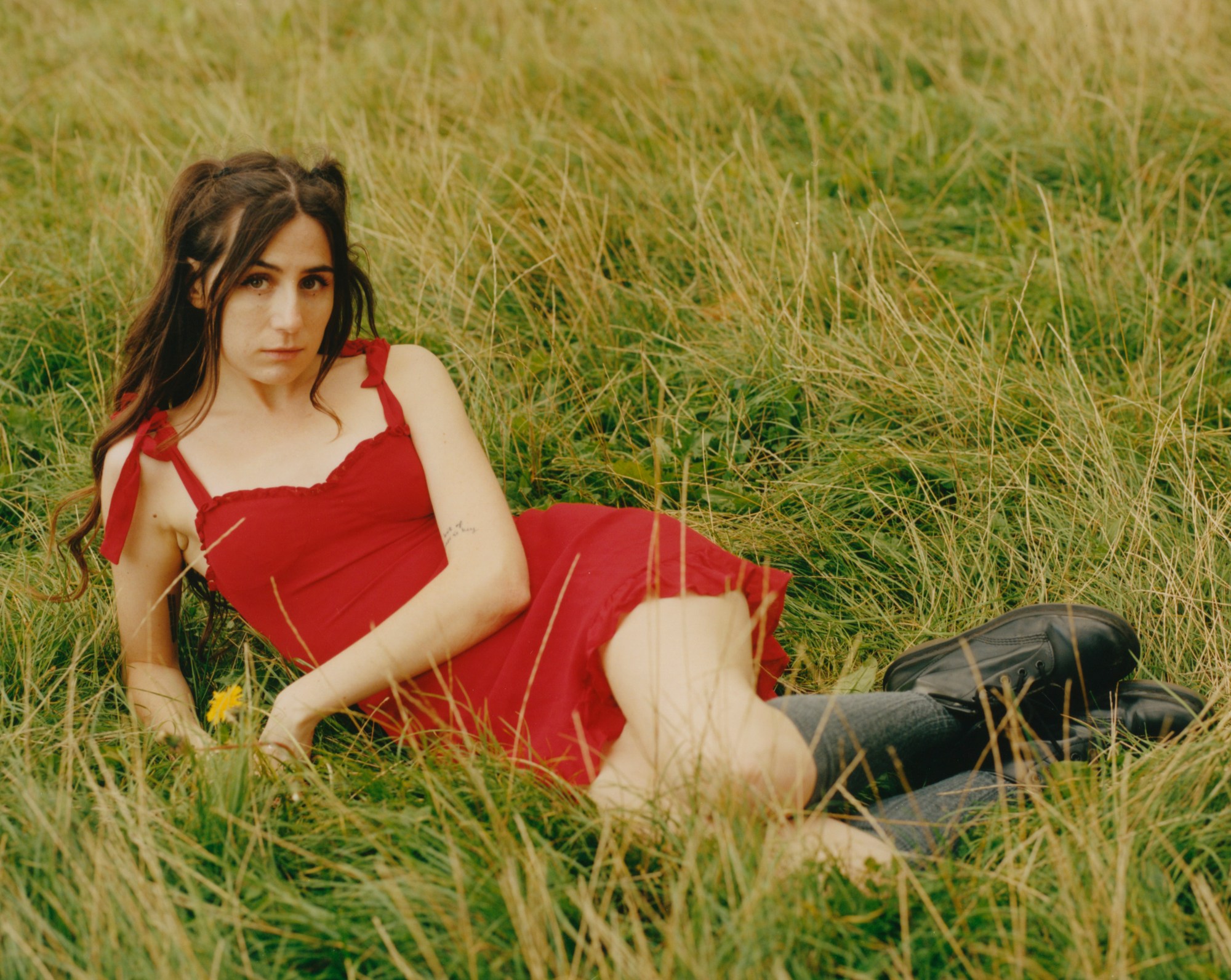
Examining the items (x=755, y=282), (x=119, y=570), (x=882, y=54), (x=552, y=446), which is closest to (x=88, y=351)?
(x=119, y=570)

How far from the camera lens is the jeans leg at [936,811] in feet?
5.88

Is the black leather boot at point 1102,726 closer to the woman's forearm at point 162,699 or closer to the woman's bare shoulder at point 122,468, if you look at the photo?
the woman's forearm at point 162,699

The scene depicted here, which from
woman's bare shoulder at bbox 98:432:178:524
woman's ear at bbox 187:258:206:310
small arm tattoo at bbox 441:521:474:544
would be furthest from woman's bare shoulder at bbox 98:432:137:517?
small arm tattoo at bbox 441:521:474:544

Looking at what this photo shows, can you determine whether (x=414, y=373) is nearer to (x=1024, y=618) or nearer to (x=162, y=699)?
(x=162, y=699)

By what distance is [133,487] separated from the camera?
2160 millimetres

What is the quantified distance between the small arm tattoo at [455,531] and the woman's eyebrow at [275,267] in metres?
0.61

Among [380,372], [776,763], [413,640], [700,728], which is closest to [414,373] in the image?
[380,372]

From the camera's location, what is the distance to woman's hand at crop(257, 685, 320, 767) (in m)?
2.02

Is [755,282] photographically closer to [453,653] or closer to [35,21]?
[453,653]

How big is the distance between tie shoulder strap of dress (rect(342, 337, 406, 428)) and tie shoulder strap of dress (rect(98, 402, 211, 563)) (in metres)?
0.42

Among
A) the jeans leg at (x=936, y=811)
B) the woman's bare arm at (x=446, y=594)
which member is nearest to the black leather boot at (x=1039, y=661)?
the jeans leg at (x=936, y=811)

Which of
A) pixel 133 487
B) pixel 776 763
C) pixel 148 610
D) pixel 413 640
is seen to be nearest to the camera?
pixel 776 763

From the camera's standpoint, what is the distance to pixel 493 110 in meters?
4.39

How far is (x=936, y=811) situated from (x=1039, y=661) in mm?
449
